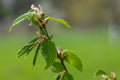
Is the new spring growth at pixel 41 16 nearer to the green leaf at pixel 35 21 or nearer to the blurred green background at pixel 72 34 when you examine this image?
the green leaf at pixel 35 21

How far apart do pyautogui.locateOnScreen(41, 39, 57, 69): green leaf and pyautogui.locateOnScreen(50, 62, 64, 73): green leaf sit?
0.05 meters

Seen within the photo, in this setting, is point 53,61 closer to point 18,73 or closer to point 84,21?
point 18,73

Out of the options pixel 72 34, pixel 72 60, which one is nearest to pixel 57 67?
pixel 72 60

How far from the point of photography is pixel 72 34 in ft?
78.7

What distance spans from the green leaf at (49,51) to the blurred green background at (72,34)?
8545 mm

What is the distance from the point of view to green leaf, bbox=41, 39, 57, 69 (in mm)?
1133

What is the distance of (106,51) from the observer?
15086mm

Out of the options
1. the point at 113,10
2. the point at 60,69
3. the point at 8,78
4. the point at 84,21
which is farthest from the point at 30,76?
the point at 84,21

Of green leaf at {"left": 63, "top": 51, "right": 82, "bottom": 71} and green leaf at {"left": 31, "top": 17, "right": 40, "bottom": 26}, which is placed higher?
green leaf at {"left": 31, "top": 17, "right": 40, "bottom": 26}

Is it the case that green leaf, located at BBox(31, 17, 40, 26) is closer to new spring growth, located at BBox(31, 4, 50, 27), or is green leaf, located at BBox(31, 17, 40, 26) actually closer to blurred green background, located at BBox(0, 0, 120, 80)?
new spring growth, located at BBox(31, 4, 50, 27)

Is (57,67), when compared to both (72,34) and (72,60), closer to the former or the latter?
(72,60)

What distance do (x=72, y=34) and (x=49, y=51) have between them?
22.9 metres

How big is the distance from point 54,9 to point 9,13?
2.34 meters

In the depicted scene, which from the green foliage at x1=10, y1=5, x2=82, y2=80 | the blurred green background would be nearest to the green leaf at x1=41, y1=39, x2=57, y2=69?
the green foliage at x1=10, y1=5, x2=82, y2=80
